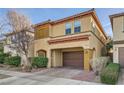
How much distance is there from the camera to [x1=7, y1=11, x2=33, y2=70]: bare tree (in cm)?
1720

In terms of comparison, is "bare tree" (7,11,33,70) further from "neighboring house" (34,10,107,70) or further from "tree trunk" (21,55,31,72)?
"neighboring house" (34,10,107,70)

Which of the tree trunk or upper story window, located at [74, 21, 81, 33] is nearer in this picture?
the tree trunk

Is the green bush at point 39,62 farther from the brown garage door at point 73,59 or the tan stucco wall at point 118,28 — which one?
the tan stucco wall at point 118,28

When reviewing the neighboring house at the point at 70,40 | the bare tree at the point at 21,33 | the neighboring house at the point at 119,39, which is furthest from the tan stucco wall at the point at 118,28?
the bare tree at the point at 21,33

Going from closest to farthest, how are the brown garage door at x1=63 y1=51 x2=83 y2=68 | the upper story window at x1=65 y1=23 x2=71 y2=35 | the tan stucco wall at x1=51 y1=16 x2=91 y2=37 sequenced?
the tan stucco wall at x1=51 y1=16 x2=91 y2=37 < the upper story window at x1=65 y1=23 x2=71 y2=35 < the brown garage door at x1=63 y1=51 x2=83 y2=68

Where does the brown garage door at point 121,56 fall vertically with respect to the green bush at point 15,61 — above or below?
above

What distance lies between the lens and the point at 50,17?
18.3 m

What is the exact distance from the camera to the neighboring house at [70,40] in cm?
1455

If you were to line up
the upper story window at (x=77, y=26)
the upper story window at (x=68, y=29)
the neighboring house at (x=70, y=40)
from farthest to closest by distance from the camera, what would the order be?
1. the upper story window at (x=68, y=29)
2. the upper story window at (x=77, y=26)
3. the neighboring house at (x=70, y=40)

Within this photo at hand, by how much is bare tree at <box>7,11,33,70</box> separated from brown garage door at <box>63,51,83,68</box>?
5.17 m

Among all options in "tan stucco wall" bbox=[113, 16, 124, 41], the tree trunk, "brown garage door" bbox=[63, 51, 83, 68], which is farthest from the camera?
"brown garage door" bbox=[63, 51, 83, 68]

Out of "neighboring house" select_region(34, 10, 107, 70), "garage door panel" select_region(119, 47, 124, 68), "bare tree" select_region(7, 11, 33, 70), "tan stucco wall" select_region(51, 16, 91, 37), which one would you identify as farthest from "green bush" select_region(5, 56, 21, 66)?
"garage door panel" select_region(119, 47, 124, 68)

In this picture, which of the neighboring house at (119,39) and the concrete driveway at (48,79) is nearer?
the concrete driveway at (48,79)
